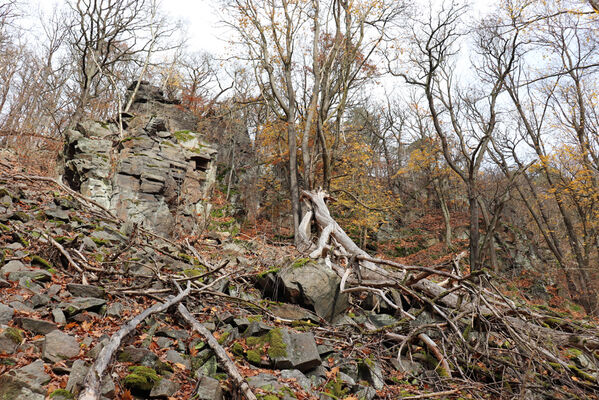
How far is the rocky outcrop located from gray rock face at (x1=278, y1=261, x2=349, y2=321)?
5.96 metres

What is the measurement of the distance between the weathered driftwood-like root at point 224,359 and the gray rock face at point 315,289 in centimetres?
169

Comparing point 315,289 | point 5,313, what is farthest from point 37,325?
point 315,289

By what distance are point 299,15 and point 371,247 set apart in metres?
13.0

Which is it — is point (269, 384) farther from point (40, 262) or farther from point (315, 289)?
point (40, 262)

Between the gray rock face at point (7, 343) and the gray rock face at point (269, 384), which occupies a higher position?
the gray rock face at point (7, 343)

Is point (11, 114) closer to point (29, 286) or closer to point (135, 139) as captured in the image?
point (135, 139)

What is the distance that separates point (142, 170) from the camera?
32.1 feet

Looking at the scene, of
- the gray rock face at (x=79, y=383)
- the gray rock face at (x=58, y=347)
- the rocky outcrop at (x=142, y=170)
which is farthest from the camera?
the rocky outcrop at (x=142, y=170)

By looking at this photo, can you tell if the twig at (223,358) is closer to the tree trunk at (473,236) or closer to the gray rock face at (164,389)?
the gray rock face at (164,389)

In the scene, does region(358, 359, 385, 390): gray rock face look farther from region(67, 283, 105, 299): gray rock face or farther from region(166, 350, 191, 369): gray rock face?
region(67, 283, 105, 299): gray rock face

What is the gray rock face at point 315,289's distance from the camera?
15.5 ft

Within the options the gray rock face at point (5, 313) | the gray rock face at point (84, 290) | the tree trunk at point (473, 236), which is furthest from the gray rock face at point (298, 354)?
the tree trunk at point (473, 236)

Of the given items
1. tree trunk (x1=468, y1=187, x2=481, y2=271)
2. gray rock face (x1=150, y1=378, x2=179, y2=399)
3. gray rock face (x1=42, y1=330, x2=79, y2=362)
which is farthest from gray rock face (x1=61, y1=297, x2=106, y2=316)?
tree trunk (x1=468, y1=187, x2=481, y2=271)

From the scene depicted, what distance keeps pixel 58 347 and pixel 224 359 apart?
4.53 feet
